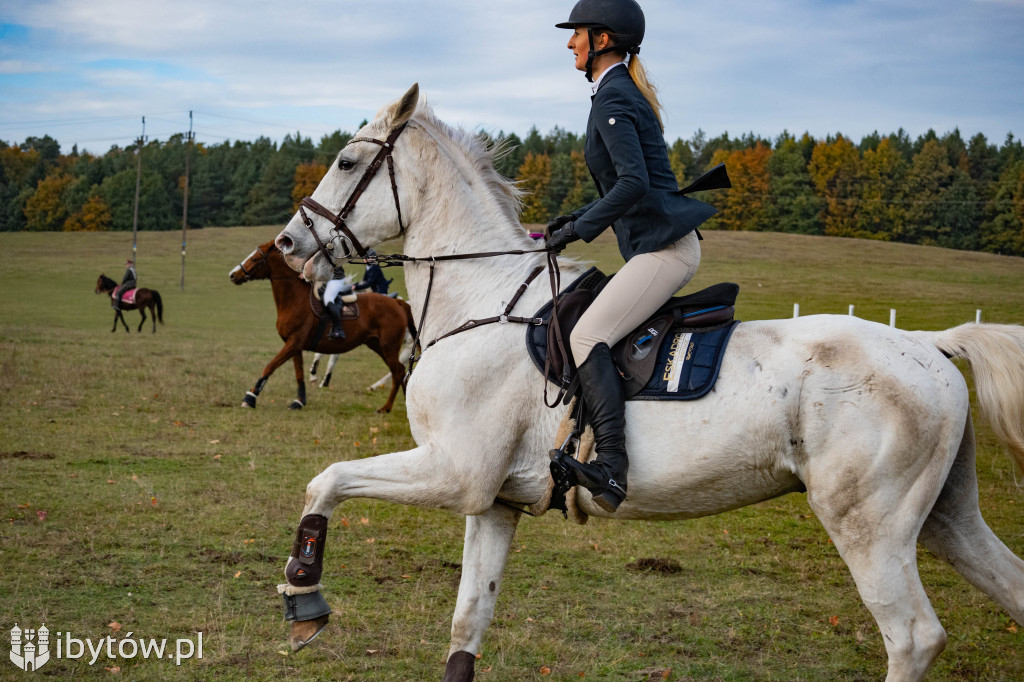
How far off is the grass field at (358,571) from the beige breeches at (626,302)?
86.5 inches

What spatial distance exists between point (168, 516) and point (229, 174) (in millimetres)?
102086

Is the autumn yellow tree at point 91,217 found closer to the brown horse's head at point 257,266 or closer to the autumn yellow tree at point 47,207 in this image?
the autumn yellow tree at point 47,207

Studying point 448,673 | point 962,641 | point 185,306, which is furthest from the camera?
point 185,306

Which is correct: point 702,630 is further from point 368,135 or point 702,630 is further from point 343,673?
point 368,135

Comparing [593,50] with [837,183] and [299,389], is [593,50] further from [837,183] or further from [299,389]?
[837,183]

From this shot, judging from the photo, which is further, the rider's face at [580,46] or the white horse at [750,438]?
the rider's face at [580,46]

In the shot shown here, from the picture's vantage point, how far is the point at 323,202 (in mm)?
4633

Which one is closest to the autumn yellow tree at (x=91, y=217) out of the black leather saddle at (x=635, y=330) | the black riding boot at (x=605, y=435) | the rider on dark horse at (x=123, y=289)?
the rider on dark horse at (x=123, y=289)

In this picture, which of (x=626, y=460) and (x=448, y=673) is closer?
(x=626, y=460)

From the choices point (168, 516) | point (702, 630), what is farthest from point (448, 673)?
point (168, 516)

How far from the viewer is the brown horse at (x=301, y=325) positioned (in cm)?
1514

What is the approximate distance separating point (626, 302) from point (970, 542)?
2.11 metres

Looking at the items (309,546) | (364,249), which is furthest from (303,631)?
(364,249)

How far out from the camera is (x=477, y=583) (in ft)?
14.7
